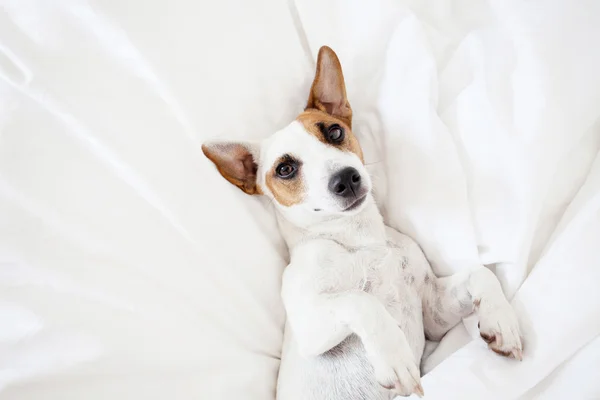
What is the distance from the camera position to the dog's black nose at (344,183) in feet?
5.04

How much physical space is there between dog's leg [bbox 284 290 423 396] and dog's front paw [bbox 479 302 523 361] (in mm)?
310

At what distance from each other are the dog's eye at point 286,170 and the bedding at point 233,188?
0.22m

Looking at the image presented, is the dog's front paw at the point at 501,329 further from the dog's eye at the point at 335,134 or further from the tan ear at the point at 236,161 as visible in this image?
the tan ear at the point at 236,161

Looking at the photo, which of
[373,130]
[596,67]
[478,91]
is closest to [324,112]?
[373,130]

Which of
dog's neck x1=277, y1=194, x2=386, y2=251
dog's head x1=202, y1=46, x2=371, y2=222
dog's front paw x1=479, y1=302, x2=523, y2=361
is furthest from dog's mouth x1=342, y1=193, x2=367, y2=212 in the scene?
dog's front paw x1=479, y1=302, x2=523, y2=361

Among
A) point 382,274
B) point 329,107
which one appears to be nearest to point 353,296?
point 382,274

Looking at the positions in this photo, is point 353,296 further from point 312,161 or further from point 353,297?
point 312,161

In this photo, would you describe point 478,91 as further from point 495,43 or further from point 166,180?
point 166,180

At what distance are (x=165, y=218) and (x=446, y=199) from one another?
1.13 m

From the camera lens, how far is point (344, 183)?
1534 millimetres

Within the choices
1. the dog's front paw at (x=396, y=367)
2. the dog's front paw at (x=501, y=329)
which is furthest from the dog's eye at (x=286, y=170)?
the dog's front paw at (x=501, y=329)

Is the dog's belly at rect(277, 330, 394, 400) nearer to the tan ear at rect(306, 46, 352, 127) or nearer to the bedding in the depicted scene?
the bedding

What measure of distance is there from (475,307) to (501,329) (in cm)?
18

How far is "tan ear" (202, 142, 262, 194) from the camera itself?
1.67 m
